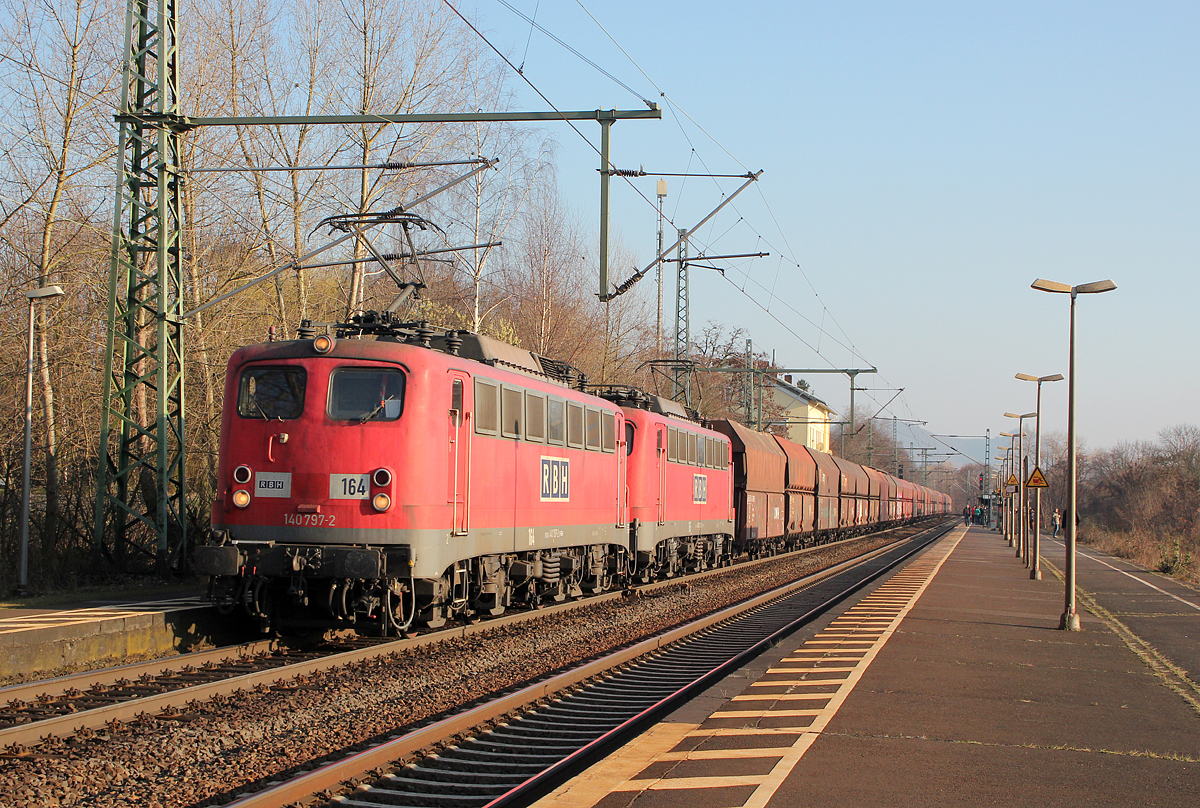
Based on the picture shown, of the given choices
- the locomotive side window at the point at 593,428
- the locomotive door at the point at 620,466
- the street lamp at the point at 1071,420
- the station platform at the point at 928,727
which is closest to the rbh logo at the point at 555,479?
the locomotive side window at the point at 593,428

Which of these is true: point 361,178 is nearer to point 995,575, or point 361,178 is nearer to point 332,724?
point 995,575

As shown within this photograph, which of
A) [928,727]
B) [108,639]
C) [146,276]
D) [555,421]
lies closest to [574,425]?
[555,421]

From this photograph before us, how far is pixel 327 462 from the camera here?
11.1 meters

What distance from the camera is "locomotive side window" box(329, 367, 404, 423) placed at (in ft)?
36.6

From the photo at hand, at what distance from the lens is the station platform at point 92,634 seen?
962 centimetres

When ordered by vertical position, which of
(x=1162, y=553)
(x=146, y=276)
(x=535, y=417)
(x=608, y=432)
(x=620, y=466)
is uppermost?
(x=146, y=276)

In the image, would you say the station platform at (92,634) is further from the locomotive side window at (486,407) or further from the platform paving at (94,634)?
the locomotive side window at (486,407)

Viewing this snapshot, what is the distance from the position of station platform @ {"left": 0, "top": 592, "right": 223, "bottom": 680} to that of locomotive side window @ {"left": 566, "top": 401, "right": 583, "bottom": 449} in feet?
17.4

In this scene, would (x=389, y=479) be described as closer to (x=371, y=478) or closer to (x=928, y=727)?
(x=371, y=478)

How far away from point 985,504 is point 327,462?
83.2 meters

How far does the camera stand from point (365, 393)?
1127 cm

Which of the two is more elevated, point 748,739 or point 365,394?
point 365,394

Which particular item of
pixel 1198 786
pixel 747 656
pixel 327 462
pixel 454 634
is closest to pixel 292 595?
pixel 327 462

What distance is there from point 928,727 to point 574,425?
8168 millimetres
